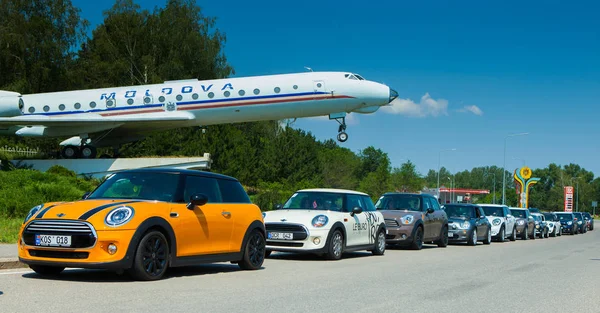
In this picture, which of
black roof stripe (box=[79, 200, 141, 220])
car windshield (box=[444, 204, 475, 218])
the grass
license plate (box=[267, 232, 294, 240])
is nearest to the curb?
black roof stripe (box=[79, 200, 141, 220])

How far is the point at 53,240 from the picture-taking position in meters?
9.25

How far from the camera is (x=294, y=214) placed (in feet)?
50.4

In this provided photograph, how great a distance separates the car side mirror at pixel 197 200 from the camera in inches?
411

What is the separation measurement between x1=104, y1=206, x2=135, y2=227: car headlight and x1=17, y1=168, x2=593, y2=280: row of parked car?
1 centimetres

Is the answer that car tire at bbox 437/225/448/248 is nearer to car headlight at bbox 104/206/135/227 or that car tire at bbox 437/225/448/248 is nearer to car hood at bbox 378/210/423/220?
car hood at bbox 378/210/423/220

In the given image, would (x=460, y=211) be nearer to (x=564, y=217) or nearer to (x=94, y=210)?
(x=94, y=210)

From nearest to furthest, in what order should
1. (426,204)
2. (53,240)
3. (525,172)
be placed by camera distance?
(53,240)
(426,204)
(525,172)

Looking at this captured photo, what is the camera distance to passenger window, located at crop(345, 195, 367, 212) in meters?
16.4

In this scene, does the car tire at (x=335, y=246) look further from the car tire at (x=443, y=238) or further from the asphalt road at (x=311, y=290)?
the car tire at (x=443, y=238)

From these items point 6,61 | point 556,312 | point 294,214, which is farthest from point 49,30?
point 556,312

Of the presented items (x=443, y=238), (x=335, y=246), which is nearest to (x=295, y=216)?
(x=335, y=246)

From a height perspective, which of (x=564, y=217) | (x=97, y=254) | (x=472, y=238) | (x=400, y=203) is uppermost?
(x=564, y=217)

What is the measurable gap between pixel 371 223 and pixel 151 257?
816 centimetres

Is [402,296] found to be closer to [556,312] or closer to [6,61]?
[556,312]
